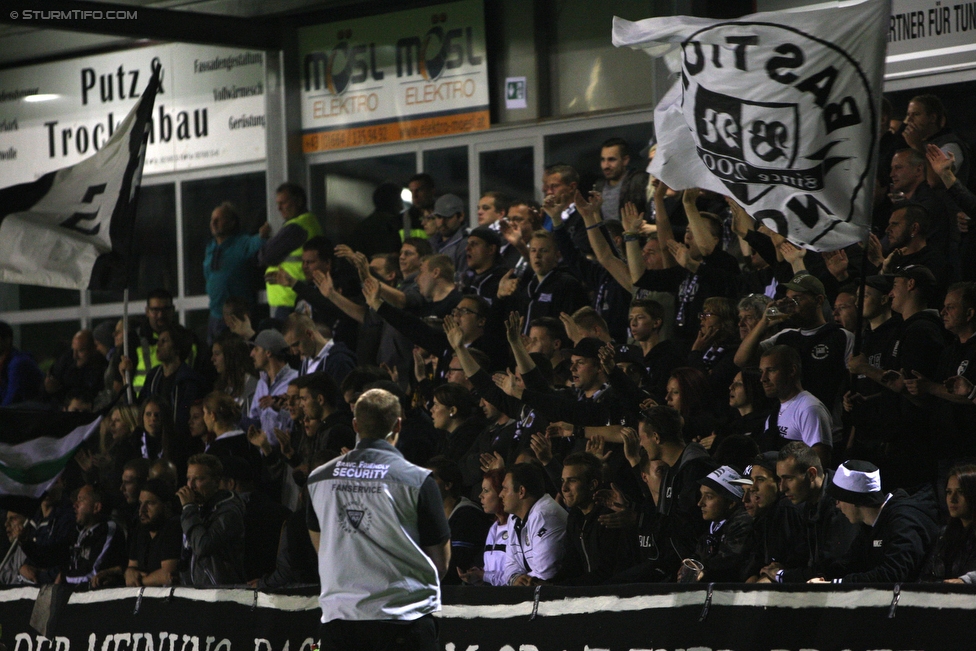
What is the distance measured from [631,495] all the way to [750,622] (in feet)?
6.25

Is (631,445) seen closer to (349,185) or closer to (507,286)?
(507,286)

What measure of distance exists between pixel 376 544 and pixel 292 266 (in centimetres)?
807

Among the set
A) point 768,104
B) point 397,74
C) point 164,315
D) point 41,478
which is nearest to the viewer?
point 768,104

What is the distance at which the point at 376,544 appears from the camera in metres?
7.37

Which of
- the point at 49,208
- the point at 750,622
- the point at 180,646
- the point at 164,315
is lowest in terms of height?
the point at 180,646

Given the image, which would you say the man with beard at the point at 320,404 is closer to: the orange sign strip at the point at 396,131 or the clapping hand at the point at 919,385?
the clapping hand at the point at 919,385

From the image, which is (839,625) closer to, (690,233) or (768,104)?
(768,104)

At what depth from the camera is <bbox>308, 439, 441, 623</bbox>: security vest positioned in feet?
24.1

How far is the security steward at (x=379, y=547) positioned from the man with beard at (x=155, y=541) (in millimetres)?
4257

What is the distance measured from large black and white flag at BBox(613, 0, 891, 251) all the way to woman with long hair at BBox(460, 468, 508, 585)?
2.43m

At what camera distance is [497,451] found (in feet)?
35.3

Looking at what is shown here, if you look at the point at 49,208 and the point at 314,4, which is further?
the point at 314,4

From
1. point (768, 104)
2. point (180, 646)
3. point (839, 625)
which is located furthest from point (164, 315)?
point (839, 625)

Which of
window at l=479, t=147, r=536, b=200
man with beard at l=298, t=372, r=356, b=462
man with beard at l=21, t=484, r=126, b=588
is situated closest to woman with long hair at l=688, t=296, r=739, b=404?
man with beard at l=298, t=372, r=356, b=462
